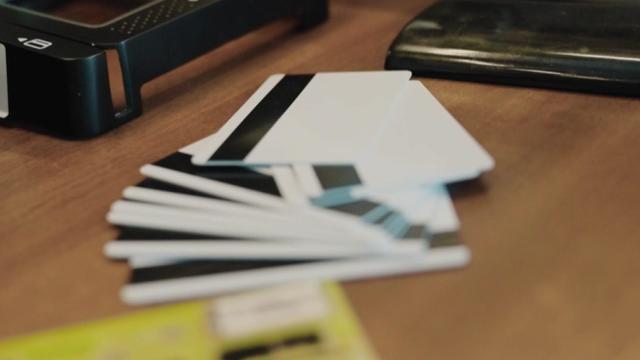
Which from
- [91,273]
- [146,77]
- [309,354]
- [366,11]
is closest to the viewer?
[309,354]

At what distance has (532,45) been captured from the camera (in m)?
0.83

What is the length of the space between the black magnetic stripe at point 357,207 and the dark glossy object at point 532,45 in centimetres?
27

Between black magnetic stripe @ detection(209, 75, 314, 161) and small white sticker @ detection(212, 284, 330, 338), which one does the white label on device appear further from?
small white sticker @ detection(212, 284, 330, 338)

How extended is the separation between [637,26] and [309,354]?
52 cm

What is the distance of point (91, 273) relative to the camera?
600 mm

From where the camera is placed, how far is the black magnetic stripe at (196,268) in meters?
0.57

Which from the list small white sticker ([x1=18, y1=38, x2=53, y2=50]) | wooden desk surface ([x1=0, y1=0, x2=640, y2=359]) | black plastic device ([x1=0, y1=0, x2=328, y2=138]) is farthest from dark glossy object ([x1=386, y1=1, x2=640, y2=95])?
small white sticker ([x1=18, y1=38, x2=53, y2=50])

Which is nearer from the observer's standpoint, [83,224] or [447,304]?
[447,304]

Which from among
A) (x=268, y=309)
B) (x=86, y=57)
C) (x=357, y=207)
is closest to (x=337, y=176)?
(x=357, y=207)

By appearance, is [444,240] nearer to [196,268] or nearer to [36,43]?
[196,268]

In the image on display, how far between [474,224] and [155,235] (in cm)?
22

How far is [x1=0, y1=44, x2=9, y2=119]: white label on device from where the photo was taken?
0.77 metres

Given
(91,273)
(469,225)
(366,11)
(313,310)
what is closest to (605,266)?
(469,225)

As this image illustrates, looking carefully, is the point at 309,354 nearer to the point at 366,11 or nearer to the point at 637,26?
the point at 637,26
